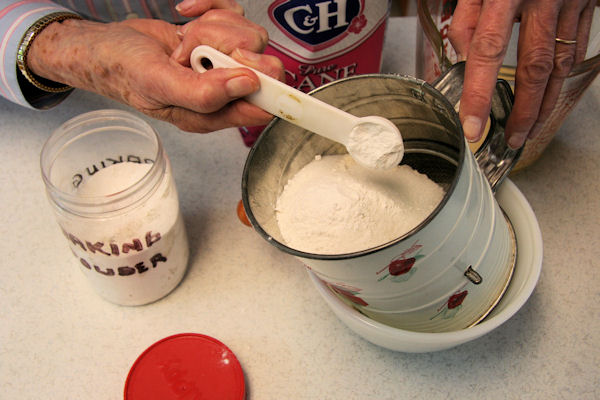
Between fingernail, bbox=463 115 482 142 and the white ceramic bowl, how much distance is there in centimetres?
13

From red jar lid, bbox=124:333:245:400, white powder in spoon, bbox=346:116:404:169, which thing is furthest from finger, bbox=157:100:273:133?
red jar lid, bbox=124:333:245:400

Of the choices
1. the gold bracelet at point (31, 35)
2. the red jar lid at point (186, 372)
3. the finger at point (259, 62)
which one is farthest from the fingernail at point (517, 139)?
the gold bracelet at point (31, 35)

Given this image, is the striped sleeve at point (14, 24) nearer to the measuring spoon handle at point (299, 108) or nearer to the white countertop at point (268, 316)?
the white countertop at point (268, 316)

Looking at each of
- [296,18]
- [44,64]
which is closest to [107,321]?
[44,64]

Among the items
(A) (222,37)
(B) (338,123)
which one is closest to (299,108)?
(B) (338,123)

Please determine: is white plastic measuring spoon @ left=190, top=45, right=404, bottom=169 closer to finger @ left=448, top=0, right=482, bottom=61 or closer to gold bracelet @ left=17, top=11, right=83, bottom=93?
finger @ left=448, top=0, right=482, bottom=61

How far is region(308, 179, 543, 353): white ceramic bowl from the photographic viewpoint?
0.49m

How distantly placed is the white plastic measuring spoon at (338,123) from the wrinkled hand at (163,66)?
2 cm

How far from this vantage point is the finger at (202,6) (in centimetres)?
59

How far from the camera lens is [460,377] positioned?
570 mm

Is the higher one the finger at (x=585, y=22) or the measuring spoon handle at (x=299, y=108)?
the finger at (x=585, y=22)

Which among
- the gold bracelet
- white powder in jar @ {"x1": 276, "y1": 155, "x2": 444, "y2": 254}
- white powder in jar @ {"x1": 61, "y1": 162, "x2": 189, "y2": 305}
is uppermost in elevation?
the gold bracelet

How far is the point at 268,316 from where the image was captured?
0.63 m

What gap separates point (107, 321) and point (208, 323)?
0.12 metres
